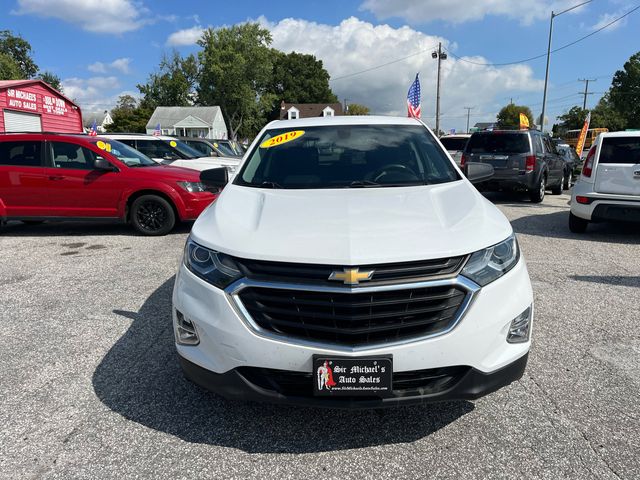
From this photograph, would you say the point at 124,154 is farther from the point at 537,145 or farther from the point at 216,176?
the point at 537,145

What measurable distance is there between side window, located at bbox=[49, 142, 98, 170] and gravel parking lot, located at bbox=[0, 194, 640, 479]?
3652mm

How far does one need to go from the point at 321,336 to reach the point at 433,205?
115 cm

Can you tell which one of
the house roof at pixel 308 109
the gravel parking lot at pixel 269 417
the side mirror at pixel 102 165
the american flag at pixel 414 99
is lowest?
the gravel parking lot at pixel 269 417

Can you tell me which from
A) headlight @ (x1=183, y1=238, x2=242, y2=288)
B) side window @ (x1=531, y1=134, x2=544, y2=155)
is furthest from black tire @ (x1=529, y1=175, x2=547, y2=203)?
headlight @ (x1=183, y1=238, x2=242, y2=288)

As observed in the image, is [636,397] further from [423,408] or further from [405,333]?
[405,333]

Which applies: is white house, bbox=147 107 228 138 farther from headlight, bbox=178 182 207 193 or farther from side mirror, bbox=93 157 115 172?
headlight, bbox=178 182 207 193

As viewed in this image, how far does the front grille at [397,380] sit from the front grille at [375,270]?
0.45 meters

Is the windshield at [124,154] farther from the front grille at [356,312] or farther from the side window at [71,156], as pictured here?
the front grille at [356,312]

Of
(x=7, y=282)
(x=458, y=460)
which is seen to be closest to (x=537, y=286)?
(x=458, y=460)

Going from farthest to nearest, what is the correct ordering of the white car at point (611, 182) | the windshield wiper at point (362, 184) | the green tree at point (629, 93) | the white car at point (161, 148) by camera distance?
the green tree at point (629, 93) → the white car at point (161, 148) → the white car at point (611, 182) → the windshield wiper at point (362, 184)

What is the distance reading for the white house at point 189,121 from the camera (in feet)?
203

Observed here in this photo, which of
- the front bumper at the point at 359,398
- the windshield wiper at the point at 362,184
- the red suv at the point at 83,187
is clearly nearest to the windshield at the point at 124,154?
the red suv at the point at 83,187

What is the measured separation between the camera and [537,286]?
16.5 ft

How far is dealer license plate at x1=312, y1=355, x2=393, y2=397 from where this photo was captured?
214cm
